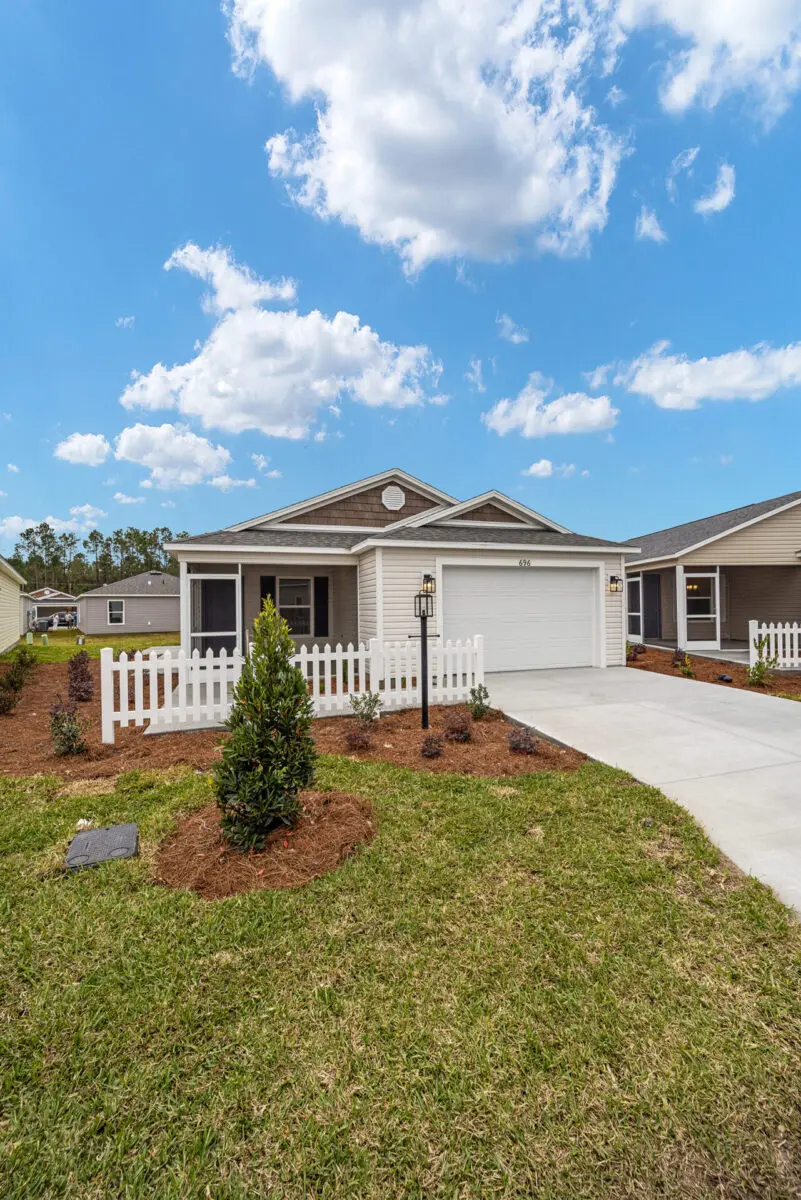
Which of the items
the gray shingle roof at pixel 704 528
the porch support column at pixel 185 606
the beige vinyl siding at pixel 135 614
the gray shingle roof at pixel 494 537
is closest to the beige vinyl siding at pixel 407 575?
the gray shingle roof at pixel 494 537

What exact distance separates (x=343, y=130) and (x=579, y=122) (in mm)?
6105

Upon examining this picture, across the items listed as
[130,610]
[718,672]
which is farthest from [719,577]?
[130,610]

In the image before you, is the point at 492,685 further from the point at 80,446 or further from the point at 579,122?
the point at 80,446

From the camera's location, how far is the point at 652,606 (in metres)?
17.2

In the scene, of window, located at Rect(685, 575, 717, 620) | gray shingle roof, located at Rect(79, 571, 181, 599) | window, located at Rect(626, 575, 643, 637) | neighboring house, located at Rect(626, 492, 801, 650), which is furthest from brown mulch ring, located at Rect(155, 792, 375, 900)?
gray shingle roof, located at Rect(79, 571, 181, 599)

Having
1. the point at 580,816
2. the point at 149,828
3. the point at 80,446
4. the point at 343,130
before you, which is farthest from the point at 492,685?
the point at 80,446

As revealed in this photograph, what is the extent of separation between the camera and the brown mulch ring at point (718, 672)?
31.9ft

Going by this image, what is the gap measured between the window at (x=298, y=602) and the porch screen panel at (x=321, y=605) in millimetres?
160

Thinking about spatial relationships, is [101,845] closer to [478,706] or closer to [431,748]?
[431,748]

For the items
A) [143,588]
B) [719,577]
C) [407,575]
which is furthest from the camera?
[143,588]

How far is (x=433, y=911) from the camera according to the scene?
2.72m

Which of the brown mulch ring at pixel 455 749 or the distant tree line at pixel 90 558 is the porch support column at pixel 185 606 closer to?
the brown mulch ring at pixel 455 749

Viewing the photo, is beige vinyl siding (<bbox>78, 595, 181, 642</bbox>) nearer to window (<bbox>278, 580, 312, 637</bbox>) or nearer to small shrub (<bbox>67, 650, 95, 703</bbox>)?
window (<bbox>278, 580, 312, 637</bbox>)

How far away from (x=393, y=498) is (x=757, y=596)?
12635 mm
